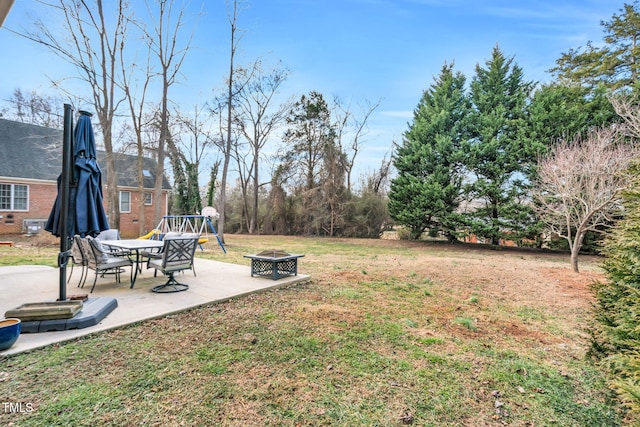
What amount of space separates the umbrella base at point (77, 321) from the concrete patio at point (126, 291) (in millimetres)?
51

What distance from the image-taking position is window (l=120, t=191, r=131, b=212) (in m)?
18.0

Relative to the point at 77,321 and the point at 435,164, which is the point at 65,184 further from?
the point at 435,164

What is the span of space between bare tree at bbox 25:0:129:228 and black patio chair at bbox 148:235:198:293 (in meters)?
10.7

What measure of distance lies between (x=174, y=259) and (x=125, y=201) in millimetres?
16493

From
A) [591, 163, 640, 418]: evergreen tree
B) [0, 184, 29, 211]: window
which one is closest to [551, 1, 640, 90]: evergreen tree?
[591, 163, 640, 418]: evergreen tree

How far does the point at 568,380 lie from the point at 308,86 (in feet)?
71.8

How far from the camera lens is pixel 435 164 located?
15906 millimetres

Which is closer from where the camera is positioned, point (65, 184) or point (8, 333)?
point (8, 333)

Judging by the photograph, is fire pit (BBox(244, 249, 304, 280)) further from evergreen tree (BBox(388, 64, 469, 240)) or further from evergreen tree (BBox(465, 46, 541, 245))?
evergreen tree (BBox(465, 46, 541, 245))

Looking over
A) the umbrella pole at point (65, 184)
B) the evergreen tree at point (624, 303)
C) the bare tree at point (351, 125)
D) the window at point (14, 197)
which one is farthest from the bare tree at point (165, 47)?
the evergreen tree at point (624, 303)

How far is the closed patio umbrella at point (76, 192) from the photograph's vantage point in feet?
11.3

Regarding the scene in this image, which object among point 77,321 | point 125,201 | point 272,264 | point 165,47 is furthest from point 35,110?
point 77,321

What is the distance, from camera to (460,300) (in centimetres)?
520

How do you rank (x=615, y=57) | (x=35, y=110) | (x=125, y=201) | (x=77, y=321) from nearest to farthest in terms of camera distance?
(x=77, y=321), (x=615, y=57), (x=35, y=110), (x=125, y=201)
